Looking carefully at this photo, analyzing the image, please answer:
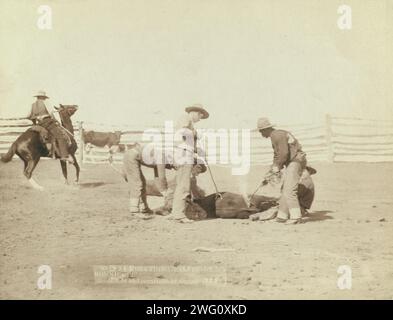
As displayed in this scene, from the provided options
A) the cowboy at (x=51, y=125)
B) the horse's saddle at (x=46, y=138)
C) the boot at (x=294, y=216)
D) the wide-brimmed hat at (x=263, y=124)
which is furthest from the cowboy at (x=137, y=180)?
the boot at (x=294, y=216)

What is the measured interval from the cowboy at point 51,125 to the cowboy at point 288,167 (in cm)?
250

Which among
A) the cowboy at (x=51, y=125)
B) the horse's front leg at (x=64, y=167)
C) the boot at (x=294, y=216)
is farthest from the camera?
the horse's front leg at (x=64, y=167)

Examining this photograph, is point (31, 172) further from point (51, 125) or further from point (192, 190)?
point (192, 190)

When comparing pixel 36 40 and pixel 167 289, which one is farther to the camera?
pixel 36 40

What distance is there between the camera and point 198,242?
271 inches

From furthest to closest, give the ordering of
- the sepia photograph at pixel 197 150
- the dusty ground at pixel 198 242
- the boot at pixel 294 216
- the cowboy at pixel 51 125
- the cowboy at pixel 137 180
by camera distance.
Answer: the cowboy at pixel 51 125 → the cowboy at pixel 137 180 → the boot at pixel 294 216 → the sepia photograph at pixel 197 150 → the dusty ground at pixel 198 242

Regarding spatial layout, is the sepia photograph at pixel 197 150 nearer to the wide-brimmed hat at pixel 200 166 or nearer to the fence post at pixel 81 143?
the wide-brimmed hat at pixel 200 166

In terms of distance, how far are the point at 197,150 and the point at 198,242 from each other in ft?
3.63

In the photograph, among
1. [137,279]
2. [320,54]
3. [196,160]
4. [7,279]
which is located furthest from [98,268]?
[320,54]

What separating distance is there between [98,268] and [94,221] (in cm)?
59

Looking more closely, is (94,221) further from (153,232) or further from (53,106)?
(53,106)

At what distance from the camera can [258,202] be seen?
281 inches

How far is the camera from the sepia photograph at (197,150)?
22.4 feet

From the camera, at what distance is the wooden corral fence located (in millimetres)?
7117
